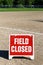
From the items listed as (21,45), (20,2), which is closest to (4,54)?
(21,45)

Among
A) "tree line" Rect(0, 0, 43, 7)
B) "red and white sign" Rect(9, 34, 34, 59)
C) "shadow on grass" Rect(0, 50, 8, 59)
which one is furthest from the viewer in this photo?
"tree line" Rect(0, 0, 43, 7)

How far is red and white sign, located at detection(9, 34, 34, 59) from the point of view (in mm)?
8781

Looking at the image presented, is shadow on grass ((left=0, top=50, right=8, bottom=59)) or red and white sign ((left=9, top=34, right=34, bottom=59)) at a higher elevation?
red and white sign ((left=9, top=34, right=34, bottom=59))

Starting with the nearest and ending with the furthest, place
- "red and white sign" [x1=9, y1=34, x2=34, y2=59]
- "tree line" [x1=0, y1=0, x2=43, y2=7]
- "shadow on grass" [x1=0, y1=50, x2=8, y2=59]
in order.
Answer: "red and white sign" [x1=9, y1=34, x2=34, y2=59], "shadow on grass" [x1=0, y1=50, x2=8, y2=59], "tree line" [x1=0, y1=0, x2=43, y2=7]

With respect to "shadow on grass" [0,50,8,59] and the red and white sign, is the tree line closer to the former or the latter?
"shadow on grass" [0,50,8,59]

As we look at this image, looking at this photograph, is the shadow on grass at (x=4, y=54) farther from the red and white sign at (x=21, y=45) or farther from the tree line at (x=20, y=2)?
the tree line at (x=20, y=2)

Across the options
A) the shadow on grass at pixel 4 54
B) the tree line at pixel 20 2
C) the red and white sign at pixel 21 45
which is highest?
the red and white sign at pixel 21 45

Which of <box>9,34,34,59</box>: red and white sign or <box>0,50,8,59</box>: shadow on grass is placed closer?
<box>9,34,34,59</box>: red and white sign

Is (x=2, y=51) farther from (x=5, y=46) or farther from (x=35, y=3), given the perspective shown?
(x=35, y=3)

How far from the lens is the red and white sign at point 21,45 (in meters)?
8.78

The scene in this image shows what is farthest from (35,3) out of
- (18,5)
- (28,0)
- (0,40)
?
(0,40)

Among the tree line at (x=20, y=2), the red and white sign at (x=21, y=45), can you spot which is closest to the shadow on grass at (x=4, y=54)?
the red and white sign at (x=21, y=45)

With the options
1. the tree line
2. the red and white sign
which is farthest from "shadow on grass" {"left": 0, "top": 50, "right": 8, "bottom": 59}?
the tree line

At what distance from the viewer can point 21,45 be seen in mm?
8805
